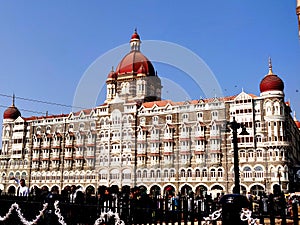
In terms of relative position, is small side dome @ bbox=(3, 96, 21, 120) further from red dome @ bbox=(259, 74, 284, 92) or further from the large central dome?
red dome @ bbox=(259, 74, 284, 92)

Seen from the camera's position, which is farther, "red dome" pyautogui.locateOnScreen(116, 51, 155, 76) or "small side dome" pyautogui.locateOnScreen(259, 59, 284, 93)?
"red dome" pyautogui.locateOnScreen(116, 51, 155, 76)

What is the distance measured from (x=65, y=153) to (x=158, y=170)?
46.4 feet

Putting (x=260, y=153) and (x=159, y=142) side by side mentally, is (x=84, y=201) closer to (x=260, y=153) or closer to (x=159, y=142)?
(x=260, y=153)

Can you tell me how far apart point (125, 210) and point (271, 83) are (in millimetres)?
35239

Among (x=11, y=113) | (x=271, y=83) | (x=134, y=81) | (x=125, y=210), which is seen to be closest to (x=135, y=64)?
(x=134, y=81)

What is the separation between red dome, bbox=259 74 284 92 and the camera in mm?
38375

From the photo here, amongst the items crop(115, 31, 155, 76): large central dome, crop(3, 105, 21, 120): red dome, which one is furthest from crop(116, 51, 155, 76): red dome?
crop(3, 105, 21, 120): red dome

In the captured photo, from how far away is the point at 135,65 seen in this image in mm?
51250

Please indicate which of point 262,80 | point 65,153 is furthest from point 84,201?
point 65,153

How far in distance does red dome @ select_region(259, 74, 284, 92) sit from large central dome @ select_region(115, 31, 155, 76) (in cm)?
1608

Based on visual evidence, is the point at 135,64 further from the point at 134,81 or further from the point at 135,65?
the point at 134,81

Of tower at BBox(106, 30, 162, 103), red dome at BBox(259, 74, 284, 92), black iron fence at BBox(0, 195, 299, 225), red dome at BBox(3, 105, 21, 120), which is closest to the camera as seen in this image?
black iron fence at BBox(0, 195, 299, 225)

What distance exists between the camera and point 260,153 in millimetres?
37469

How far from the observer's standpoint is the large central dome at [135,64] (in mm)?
50250
